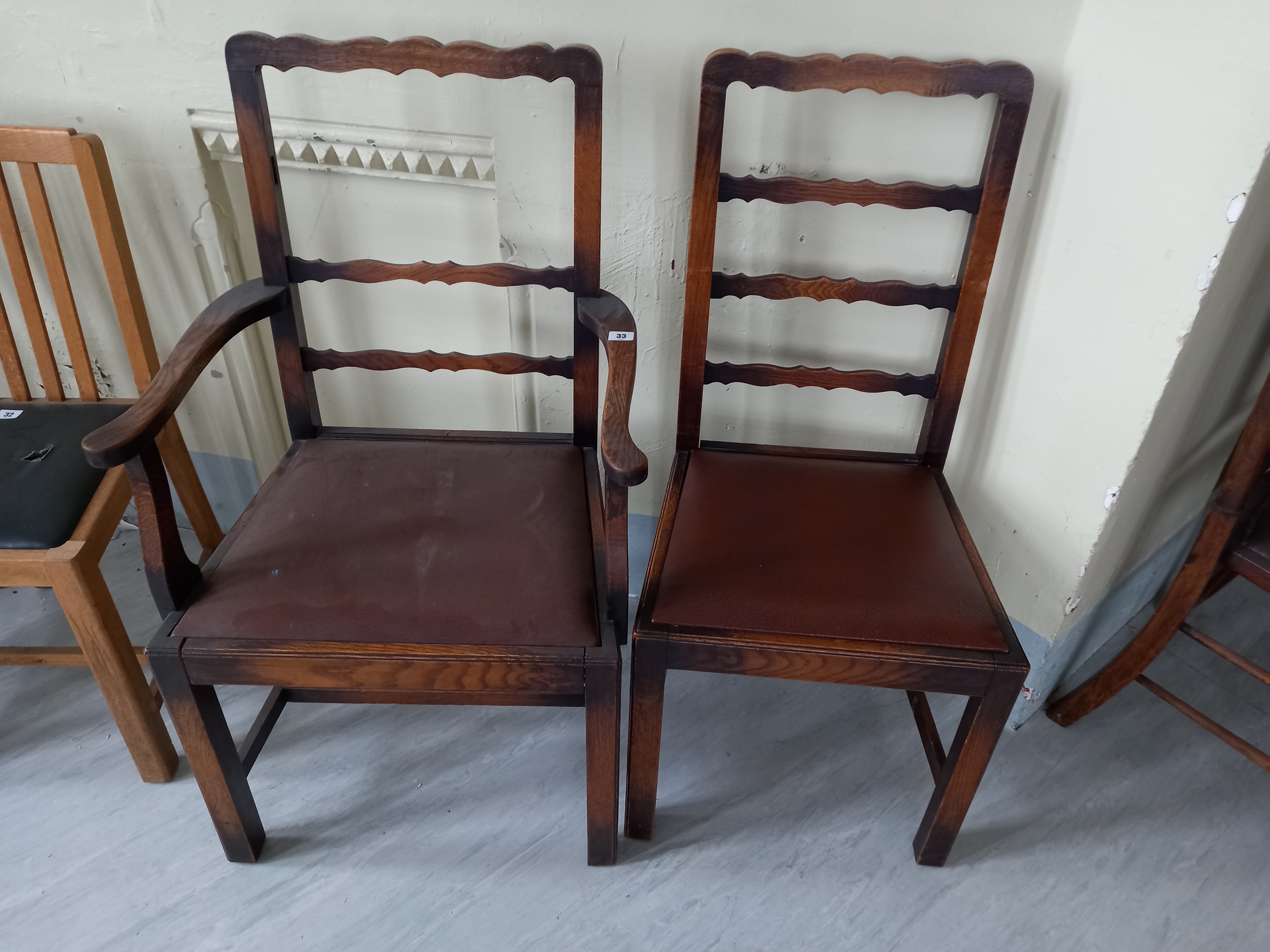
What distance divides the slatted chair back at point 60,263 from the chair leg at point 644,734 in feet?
3.15

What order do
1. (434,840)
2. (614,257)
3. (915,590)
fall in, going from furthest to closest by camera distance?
(614,257)
(434,840)
(915,590)

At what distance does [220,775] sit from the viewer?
1188 mm

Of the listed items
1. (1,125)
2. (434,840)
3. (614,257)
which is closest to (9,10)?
(1,125)

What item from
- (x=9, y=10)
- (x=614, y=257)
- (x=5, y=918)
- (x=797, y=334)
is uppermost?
(x=9, y=10)

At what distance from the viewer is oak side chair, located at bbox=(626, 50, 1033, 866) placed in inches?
42.9

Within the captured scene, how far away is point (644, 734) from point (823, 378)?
0.61 metres

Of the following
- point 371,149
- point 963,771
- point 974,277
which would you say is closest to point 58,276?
point 371,149

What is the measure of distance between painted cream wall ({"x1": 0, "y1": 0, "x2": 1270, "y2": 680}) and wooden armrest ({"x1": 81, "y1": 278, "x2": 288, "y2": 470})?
1.00 feet

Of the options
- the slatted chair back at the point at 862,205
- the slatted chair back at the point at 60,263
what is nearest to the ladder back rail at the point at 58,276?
the slatted chair back at the point at 60,263

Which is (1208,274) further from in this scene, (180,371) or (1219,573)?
(180,371)

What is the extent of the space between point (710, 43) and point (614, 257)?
364 mm

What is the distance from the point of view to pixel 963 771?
3.97 feet

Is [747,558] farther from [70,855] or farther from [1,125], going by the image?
[1,125]

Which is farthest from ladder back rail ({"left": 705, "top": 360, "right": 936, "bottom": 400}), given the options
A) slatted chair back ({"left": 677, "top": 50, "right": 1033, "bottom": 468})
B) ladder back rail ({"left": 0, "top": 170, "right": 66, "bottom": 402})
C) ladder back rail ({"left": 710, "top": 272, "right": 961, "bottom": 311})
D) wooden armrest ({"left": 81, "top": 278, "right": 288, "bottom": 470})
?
ladder back rail ({"left": 0, "top": 170, "right": 66, "bottom": 402})
